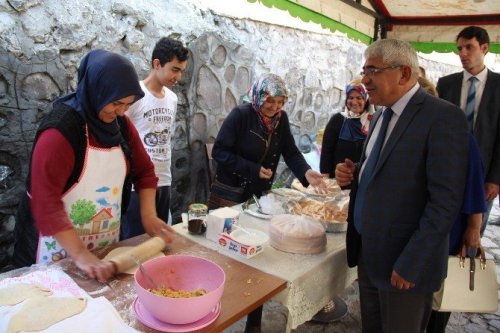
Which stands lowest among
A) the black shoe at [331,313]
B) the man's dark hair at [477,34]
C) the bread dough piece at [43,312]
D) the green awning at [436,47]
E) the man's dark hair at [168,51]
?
the black shoe at [331,313]

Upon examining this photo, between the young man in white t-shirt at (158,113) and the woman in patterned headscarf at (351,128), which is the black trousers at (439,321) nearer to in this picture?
the woman in patterned headscarf at (351,128)

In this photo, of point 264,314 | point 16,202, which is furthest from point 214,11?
point 264,314

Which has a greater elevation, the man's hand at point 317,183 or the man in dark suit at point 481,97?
the man in dark suit at point 481,97

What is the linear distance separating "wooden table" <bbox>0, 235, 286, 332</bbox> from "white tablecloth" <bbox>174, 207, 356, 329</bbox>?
0.21 feet

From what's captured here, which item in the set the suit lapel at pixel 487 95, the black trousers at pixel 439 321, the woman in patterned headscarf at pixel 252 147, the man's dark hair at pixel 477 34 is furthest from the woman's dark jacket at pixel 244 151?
the man's dark hair at pixel 477 34

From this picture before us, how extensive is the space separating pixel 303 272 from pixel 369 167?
53 centimetres

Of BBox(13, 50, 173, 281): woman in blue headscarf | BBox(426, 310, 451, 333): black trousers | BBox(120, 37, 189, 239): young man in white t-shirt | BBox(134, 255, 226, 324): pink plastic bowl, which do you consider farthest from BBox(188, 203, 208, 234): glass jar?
BBox(426, 310, 451, 333): black trousers

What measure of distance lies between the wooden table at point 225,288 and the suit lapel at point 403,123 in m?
0.64

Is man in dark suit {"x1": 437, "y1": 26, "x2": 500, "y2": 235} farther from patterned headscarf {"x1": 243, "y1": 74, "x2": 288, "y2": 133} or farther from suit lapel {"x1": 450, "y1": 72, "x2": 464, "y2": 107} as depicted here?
patterned headscarf {"x1": 243, "y1": 74, "x2": 288, "y2": 133}

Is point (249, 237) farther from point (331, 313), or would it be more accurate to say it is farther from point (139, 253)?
point (331, 313)

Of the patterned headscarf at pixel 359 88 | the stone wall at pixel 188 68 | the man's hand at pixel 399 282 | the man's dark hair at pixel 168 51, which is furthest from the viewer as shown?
the patterned headscarf at pixel 359 88

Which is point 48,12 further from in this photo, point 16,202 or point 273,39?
point 273,39

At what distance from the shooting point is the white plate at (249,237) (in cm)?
167

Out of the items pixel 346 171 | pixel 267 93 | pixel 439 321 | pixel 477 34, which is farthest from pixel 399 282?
pixel 477 34
